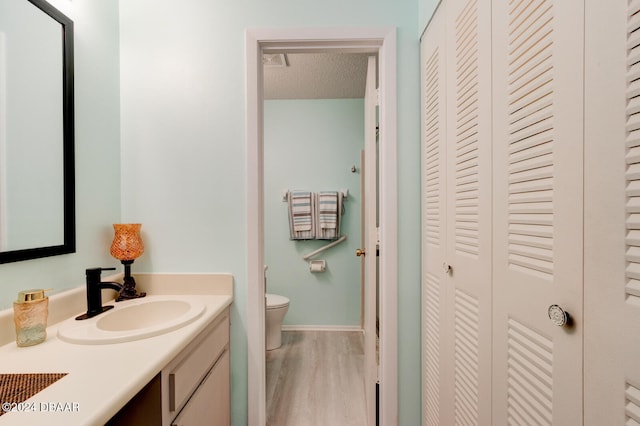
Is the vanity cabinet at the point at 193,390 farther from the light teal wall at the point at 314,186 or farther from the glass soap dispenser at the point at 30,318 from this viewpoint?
the light teal wall at the point at 314,186

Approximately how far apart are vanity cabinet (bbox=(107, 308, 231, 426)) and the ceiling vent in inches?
70.6

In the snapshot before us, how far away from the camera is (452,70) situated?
3.28ft

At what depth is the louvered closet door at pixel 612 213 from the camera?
1.37 ft

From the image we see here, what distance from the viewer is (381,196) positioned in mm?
1354

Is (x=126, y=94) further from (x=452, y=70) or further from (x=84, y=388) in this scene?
(x=452, y=70)

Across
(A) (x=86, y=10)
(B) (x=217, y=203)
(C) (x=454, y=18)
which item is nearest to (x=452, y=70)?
(C) (x=454, y=18)

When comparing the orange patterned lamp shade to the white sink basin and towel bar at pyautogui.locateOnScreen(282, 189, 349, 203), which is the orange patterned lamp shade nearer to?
the white sink basin

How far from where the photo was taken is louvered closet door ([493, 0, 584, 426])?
1.69 ft

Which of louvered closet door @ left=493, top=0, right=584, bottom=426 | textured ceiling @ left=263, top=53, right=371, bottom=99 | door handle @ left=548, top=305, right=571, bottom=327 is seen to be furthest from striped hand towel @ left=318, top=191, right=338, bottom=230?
door handle @ left=548, top=305, right=571, bottom=327

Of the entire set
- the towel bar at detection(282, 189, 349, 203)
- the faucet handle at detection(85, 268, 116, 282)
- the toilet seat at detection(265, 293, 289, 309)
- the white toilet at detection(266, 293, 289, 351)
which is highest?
the towel bar at detection(282, 189, 349, 203)

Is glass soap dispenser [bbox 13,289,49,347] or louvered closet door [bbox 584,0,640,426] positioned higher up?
louvered closet door [bbox 584,0,640,426]

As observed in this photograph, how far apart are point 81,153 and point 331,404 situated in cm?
187

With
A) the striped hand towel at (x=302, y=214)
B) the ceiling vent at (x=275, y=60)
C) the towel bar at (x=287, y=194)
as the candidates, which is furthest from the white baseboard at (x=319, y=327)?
the ceiling vent at (x=275, y=60)

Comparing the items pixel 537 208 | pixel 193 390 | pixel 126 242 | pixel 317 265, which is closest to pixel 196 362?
pixel 193 390
